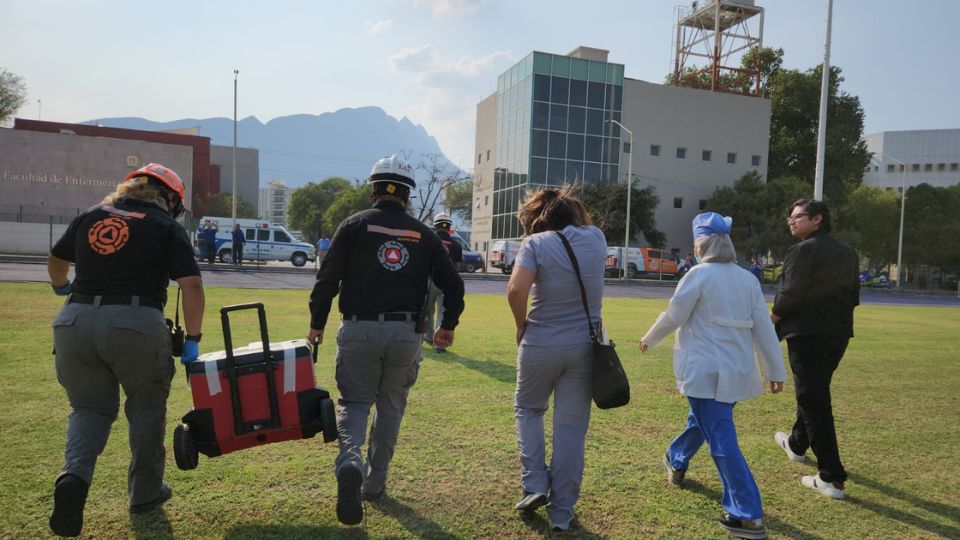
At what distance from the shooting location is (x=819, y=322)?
4.21 metres

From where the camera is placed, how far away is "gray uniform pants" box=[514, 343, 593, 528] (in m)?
3.43

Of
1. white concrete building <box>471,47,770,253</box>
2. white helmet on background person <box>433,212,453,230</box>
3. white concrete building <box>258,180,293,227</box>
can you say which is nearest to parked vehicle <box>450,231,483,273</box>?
white concrete building <box>471,47,770,253</box>

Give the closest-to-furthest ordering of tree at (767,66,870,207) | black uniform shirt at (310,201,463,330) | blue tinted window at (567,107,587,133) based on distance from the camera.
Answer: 1. black uniform shirt at (310,201,463,330)
2. blue tinted window at (567,107,587,133)
3. tree at (767,66,870,207)

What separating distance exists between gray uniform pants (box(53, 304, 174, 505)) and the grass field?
432 mm

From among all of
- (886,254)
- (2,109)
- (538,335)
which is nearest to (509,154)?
(886,254)

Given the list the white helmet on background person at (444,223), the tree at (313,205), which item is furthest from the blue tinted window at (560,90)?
the tree at (313,205)

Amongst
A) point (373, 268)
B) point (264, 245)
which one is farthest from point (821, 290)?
point (264, 245)

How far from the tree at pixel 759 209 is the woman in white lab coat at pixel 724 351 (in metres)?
44.0

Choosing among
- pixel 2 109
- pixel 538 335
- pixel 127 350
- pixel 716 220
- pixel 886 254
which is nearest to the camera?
pixel 127 350

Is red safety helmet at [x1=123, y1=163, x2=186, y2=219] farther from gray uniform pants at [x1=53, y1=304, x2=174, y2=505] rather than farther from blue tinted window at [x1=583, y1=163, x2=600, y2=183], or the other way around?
blue tinted window at [x1=583, y1=163, x2=600, y2=183]

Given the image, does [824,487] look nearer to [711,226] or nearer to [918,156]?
[711,226]

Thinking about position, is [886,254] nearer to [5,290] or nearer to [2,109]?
[5,290]

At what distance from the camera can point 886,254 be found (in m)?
51.1

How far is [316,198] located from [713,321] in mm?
91301
